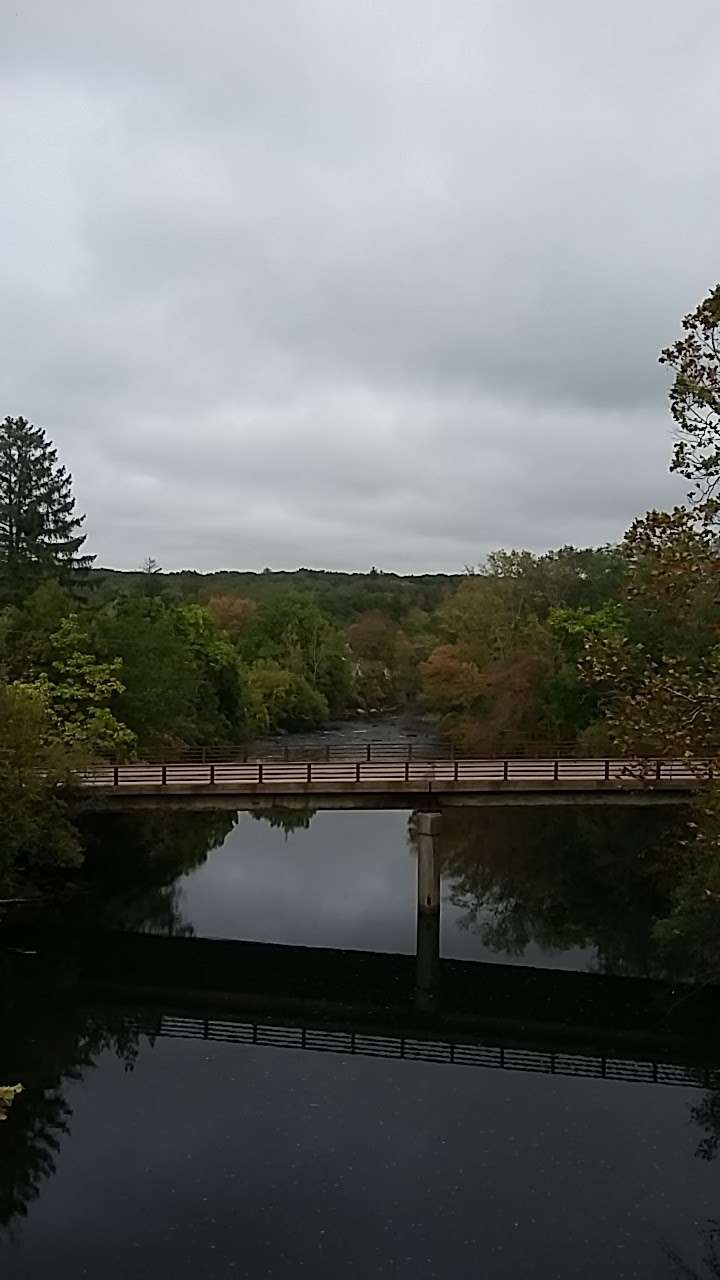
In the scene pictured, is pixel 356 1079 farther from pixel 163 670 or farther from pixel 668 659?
pixel 163 670

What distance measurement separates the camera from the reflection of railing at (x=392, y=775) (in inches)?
1155

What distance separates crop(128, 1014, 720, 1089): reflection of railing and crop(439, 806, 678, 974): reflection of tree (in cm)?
606

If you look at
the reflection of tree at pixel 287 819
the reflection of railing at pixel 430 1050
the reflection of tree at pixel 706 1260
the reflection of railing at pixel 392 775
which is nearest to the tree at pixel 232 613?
the reflection of tree at pixel 287 819

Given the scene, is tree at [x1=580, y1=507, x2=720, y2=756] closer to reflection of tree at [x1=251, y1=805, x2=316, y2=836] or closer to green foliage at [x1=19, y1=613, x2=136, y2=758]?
green foliage at [x1=19, y1=613, x2=136, y2=758]

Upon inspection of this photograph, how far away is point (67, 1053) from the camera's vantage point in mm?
21266

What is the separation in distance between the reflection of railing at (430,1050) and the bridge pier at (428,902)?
13.7 feet

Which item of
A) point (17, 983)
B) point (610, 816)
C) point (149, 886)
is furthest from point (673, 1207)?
point (610, 816)

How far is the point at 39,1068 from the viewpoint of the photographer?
66.3ft

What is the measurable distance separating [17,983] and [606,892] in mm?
18975

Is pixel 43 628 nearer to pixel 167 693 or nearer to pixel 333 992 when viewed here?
pixel 167 693

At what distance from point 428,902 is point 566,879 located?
877 cm

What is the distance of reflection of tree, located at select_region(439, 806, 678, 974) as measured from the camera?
97.0 ft

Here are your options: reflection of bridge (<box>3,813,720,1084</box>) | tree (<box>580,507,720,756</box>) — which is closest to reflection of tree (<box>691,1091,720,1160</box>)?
reflection of bridge (<box>3,813,720,1084</box>)

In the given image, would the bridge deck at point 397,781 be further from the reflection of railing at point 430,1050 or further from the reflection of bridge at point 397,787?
the reflection of railing at point 430,1050
